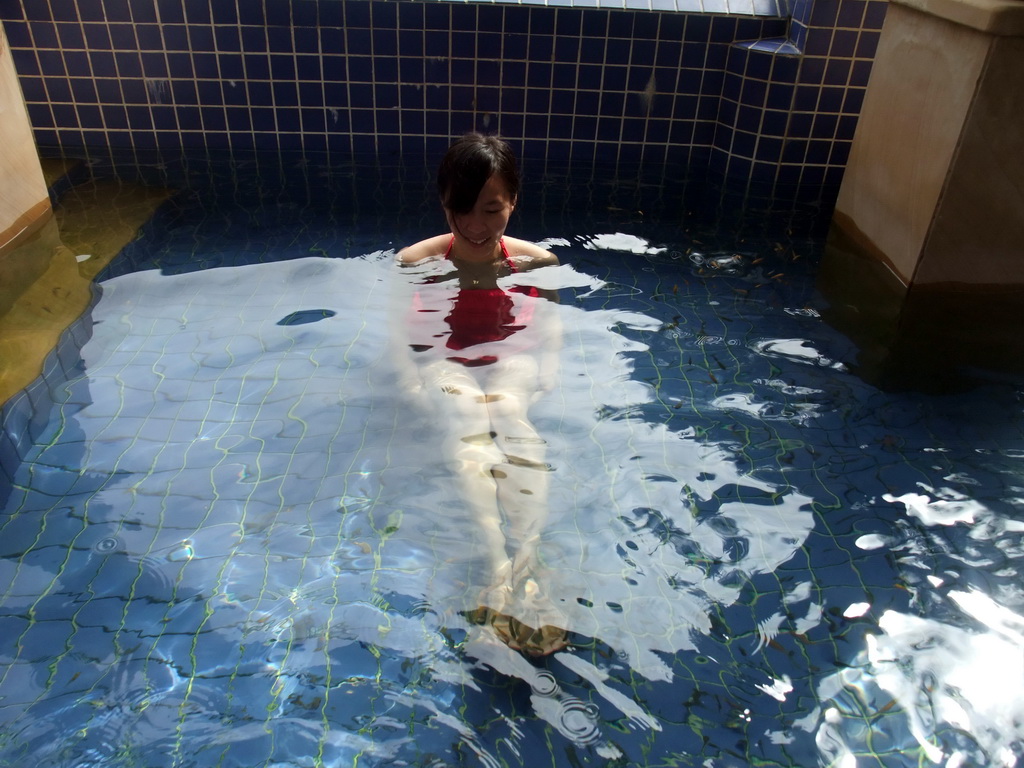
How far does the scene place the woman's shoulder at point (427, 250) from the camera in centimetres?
334

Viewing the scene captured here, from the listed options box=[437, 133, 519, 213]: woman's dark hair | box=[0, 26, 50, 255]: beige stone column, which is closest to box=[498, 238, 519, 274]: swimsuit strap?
box=[437, 133, 519, 213]: woman's dark hair

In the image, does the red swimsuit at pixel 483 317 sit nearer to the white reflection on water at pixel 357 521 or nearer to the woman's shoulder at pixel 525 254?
the woman's shoulder at pixel 525 254

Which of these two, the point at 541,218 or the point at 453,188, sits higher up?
the point at 453,188

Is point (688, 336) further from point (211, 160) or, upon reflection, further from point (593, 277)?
point (211, 160)

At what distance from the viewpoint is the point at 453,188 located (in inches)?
109

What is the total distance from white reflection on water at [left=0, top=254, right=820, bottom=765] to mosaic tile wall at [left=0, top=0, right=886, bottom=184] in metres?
2.07

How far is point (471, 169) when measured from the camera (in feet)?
8.87

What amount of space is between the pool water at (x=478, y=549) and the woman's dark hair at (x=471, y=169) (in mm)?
637

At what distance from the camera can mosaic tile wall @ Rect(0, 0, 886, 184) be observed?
4754 millimetres

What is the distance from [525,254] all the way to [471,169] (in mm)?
774

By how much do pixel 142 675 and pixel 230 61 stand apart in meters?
3.94

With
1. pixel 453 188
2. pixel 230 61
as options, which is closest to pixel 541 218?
pixel 453 188

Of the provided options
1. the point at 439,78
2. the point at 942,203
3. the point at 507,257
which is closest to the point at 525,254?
the point at 507,257

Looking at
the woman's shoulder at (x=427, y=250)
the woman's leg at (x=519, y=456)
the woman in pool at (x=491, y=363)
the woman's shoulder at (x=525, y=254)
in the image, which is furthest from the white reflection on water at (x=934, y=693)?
the woman's shoulder at (x=427, y=250)
